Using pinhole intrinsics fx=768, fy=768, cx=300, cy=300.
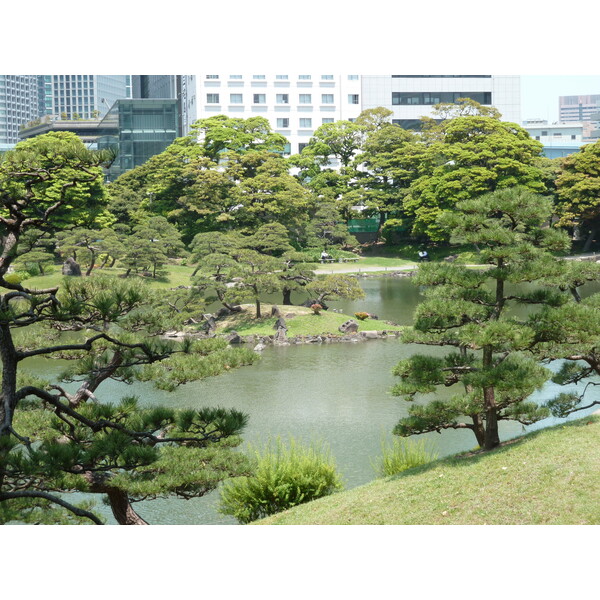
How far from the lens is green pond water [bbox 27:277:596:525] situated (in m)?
9.12

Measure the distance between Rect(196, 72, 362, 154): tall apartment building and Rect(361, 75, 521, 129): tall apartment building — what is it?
4.16 ft

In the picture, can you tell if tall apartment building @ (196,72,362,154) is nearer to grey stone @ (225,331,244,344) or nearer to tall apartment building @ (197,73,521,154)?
tall apartment building @ (197,73,521,154)

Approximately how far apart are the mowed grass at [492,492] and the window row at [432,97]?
3484cm

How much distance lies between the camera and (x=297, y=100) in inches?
1646

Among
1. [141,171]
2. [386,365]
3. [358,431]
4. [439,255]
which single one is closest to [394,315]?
[386,365]

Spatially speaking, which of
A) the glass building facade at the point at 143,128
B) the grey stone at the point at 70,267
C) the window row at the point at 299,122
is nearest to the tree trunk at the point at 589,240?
the window row at the point at 299,122

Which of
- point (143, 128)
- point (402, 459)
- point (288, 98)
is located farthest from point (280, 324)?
A: point (288, 98)

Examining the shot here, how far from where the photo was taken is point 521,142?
2912cm

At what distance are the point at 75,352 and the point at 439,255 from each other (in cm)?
2628

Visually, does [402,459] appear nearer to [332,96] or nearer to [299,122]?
[299,122]

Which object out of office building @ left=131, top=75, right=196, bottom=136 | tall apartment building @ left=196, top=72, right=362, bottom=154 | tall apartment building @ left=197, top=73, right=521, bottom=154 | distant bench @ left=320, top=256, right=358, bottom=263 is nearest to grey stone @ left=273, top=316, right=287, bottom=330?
distant bench @ left=320, top=256, right=358, bottom=263

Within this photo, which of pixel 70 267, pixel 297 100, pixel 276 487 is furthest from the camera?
pixel 297 100

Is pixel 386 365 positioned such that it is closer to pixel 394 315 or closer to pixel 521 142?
pixel 394 315

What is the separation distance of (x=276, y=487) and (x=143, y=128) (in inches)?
1423
